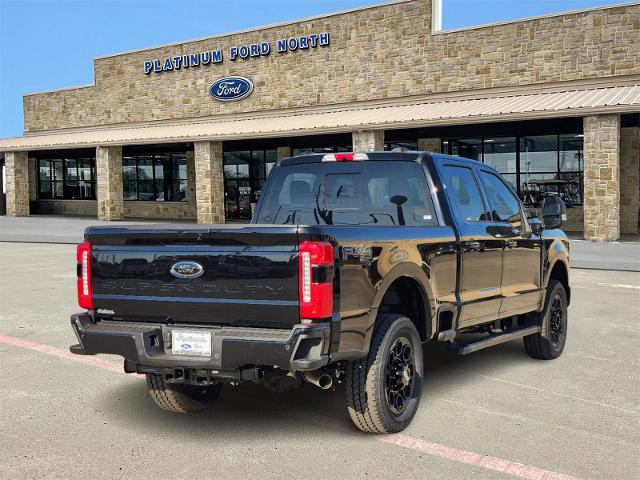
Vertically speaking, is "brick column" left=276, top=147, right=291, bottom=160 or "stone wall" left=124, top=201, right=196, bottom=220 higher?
"brick column" left=276, top=147, right=291, bottom=160

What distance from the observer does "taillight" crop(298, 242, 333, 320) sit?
3996 millimetres

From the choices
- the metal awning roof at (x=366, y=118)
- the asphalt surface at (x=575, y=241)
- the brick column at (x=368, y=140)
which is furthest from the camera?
the brick column at (x=368, y=140)

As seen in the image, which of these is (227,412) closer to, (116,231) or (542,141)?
(116,231)

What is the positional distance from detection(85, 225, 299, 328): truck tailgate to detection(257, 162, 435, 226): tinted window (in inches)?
62.2

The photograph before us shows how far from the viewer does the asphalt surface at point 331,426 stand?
4129mm

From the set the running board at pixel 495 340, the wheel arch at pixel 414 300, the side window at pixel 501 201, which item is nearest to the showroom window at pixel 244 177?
the side window at pixel 501 201

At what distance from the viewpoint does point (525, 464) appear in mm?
4176

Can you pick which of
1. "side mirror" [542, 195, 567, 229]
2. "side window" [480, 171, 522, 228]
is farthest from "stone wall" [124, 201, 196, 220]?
"side mirror" [542, 195, 567, 229]

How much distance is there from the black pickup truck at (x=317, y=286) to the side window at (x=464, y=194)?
18 millimetres

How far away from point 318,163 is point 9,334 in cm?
465

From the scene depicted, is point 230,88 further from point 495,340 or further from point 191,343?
point 191,343

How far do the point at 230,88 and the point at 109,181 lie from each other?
716cm

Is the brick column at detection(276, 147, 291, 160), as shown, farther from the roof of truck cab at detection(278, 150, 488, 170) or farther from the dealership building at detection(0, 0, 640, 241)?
the roof of truck cab at detection(278, 150, 488, 170)

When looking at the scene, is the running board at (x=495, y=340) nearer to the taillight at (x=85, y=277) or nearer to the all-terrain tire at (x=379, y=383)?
the all-terrain tire at (x=379, y=383)
